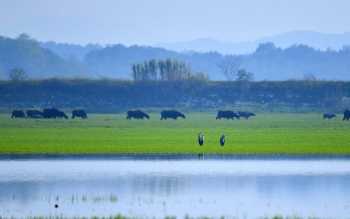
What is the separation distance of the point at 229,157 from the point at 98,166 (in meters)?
7.02

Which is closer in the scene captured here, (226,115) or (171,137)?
(171,137)

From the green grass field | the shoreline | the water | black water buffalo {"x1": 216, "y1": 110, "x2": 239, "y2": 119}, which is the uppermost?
black water buffalo {"x1": 216, "y1": 110, "x2": 239, "y2": 119}

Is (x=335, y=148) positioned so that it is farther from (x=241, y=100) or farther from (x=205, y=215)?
(x=241, y=100)

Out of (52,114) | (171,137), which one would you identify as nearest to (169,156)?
(171,137)

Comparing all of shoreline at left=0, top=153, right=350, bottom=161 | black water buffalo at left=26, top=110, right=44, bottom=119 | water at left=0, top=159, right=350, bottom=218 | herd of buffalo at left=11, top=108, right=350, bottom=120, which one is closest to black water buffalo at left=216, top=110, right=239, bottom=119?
herd of buffalo at left=11, top=108, right=350, bottom=120

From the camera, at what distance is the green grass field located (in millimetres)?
49438

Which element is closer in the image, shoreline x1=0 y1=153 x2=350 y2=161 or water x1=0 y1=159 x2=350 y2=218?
water x1=0 y1=159 x2=350 y2=218

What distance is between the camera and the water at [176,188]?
93.0 feet

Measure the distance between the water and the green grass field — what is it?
576 centimetres

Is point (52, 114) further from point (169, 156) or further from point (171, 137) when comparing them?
point (169, 156)

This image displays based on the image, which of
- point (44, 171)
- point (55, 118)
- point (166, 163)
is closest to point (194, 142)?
point (166, 163)

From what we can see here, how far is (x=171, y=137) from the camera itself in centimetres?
5853

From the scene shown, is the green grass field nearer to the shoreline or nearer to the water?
the shoreline

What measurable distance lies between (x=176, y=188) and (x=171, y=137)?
25.2m
